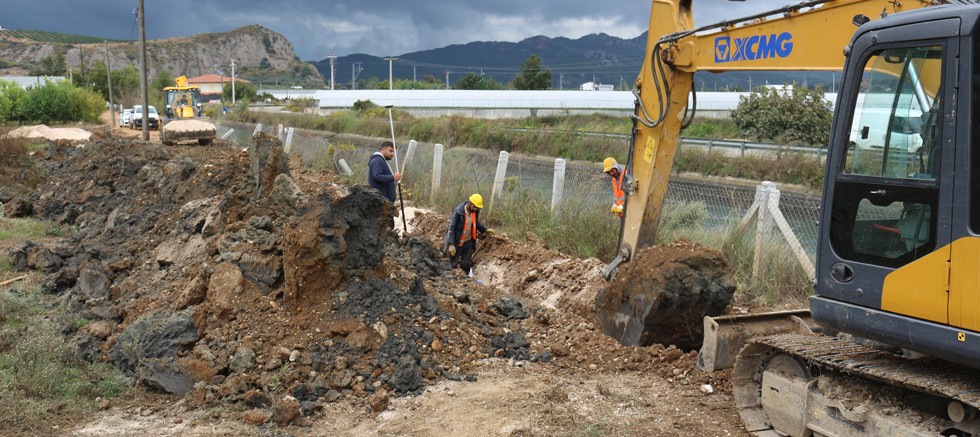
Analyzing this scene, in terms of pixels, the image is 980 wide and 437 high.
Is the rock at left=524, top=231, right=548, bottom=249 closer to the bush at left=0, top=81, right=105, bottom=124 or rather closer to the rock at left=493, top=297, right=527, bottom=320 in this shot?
the rock at left=493, top=297, right=527, bottom=320

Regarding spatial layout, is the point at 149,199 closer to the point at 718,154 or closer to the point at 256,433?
the point at 256,433

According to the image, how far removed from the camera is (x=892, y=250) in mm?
4840

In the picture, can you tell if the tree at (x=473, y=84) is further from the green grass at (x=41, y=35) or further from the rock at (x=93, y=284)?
the green grass at (x=41, y=35)

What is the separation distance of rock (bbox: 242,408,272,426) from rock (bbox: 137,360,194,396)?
0.89m

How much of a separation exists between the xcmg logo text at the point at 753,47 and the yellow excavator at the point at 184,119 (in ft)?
80.3

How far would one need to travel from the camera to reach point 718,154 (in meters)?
26.9

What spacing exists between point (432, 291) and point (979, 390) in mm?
5469

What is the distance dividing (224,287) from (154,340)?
774 mm

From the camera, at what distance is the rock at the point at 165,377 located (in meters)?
7.04

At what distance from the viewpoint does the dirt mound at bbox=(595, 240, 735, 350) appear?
799cm

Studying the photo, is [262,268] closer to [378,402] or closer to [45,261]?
[378,402]

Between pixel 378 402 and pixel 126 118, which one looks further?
pixel 126 118

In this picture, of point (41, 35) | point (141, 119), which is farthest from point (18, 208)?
point (41, 35)

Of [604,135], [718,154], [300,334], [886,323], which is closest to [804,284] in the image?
[886,323]
